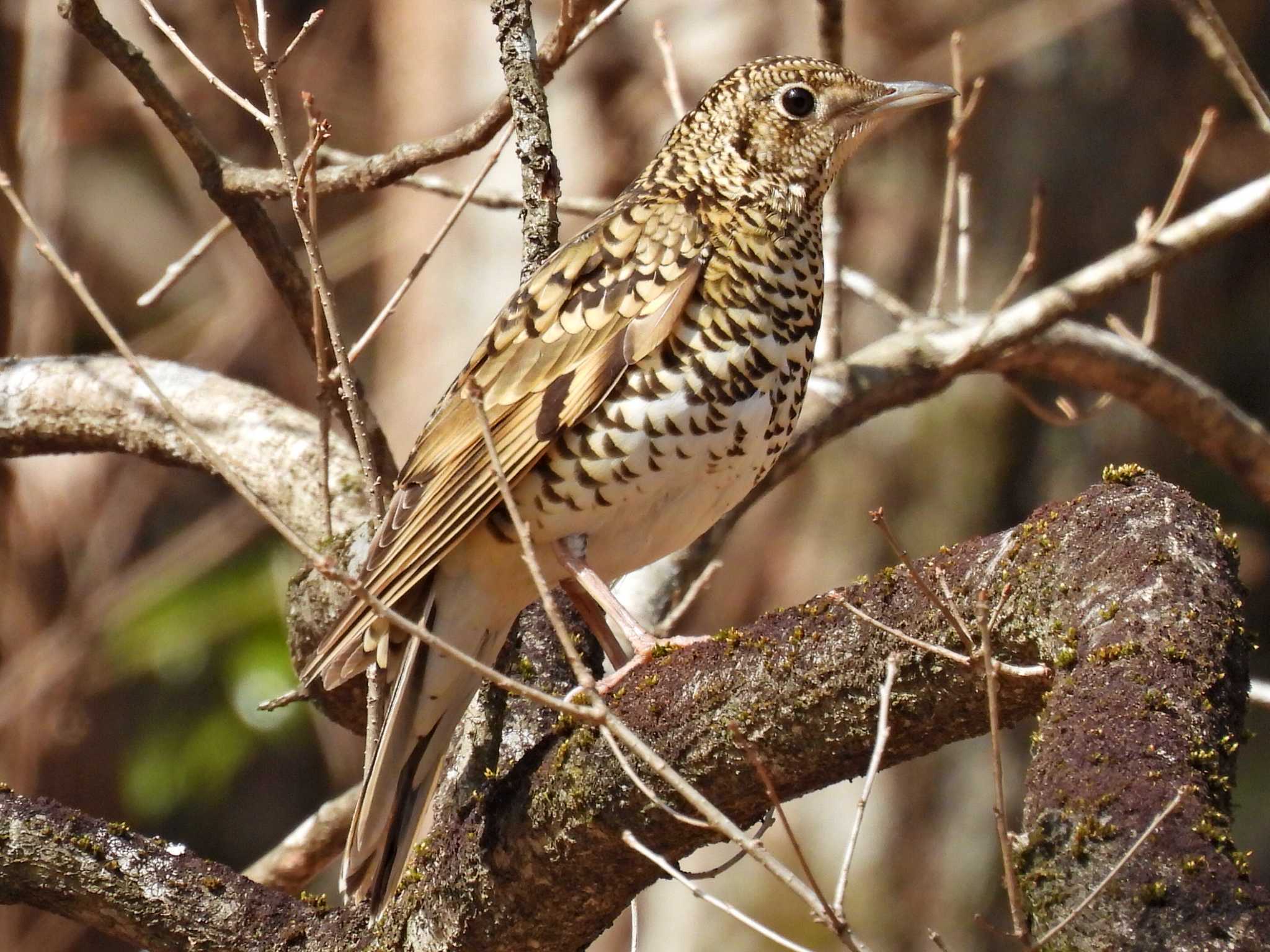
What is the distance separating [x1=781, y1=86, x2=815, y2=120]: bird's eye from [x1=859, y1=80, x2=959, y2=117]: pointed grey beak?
12 centimetres

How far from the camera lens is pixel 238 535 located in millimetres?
7867

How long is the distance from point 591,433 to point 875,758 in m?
1.31

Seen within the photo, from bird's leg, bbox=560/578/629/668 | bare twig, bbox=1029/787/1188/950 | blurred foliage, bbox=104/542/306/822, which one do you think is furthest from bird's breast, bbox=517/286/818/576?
blurred foliage, bbox=104/542/306/822

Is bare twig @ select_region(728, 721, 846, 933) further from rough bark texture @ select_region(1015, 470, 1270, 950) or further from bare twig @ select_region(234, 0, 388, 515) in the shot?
bare twig @ select_region(234, 0, 388, 515)

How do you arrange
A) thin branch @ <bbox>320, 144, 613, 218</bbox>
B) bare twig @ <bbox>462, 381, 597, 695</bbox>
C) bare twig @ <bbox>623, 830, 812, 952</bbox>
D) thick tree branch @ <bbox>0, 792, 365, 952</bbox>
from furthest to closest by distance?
thin branch @ <bbox>320, 144, 613, 218</bbox>, thick tree branch @ <bbox>0, 792, 365, 952</bbox>, bare twig @ <bbox>462, 381, 597, 695</bbox>, bare twig @ <bbox>623, 830, 812, 952</bbox>

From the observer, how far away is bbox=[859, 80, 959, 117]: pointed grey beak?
3.83 m

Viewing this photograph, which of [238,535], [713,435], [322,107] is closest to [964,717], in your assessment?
[713,435]

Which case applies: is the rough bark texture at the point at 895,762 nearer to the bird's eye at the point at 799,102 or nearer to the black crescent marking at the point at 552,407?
the black crescent marking at the point at 552,407

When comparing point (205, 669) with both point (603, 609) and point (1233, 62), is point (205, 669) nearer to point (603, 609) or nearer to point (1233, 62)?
point (603, 609)

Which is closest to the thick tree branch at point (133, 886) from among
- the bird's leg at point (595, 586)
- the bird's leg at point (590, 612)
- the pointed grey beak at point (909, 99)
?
the bird's leg at point (595, 586)

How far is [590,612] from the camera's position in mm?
3590

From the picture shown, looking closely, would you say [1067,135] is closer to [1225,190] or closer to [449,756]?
[1225,190]

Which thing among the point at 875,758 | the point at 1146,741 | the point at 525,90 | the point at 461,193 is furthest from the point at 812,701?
the point at 461,193

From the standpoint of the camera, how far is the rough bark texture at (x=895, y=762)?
187 centimetres
